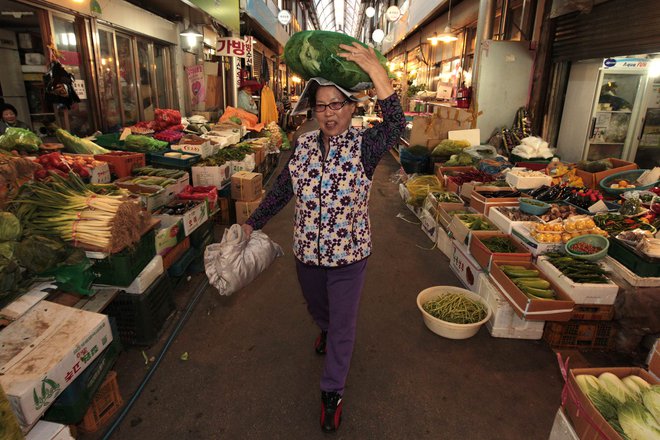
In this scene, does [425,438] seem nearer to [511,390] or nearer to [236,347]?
[511,390]

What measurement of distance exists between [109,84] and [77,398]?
6.11 meters

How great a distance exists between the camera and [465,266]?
15.3 feet

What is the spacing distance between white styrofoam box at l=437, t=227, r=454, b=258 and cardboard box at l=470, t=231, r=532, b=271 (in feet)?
2.80

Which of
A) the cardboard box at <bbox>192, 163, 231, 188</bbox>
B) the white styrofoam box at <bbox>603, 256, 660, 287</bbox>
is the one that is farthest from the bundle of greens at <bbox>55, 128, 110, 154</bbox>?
the white styrofoam box at <bbox>603, 256, 660, 287</bbox>

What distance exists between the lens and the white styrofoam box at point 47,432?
1982 millimetres

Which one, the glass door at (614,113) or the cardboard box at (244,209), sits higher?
the glass door at (614,113)

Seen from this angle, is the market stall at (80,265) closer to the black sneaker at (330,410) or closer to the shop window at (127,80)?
the black sneaker at (330,410)

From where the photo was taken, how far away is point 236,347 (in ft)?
11.7

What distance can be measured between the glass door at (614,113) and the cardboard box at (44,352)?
7.97 metres

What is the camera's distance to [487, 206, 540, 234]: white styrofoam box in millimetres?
4453

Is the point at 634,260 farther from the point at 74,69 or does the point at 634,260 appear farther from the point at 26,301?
the point at 74,69

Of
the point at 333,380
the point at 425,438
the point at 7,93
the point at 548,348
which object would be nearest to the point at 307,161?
the point at 333,380

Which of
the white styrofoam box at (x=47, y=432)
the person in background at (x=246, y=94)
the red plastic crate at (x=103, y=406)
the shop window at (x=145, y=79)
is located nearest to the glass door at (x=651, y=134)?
the red plastic crate at (x=103, y=406)

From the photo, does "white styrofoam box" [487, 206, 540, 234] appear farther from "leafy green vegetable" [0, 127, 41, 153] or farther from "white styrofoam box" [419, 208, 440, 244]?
"leafy green vegetable" [0, 127, 41, 153]
